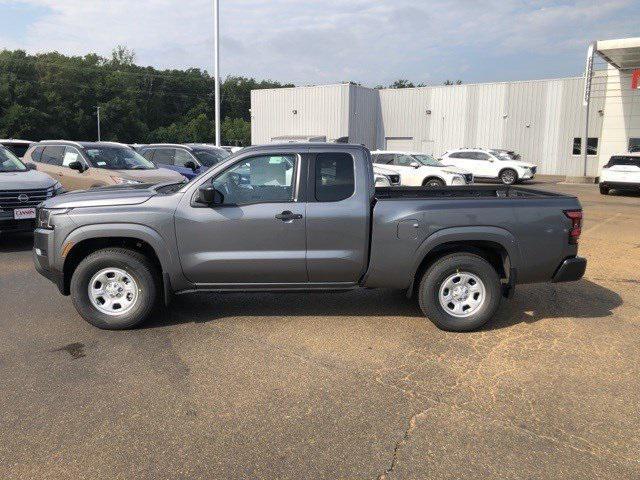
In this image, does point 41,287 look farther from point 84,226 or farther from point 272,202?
point 272,202

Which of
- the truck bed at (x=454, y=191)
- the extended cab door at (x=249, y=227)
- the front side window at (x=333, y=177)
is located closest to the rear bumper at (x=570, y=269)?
the truck bed at (x=454, y=191)

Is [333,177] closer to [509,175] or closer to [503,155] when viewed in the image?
[509,175]

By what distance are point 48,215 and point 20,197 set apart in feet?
14.2

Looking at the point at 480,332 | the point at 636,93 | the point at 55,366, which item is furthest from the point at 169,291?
the point at 636,93

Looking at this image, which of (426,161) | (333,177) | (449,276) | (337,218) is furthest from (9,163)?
(426,161)

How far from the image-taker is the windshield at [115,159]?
11.5 m

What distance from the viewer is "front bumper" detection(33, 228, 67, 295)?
5258mm

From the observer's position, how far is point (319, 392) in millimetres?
Answer: 4027

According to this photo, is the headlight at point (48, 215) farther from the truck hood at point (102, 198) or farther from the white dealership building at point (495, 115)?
the white dealership building at point (495, 115)

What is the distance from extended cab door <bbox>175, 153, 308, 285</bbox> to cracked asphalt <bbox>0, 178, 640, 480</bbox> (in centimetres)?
60

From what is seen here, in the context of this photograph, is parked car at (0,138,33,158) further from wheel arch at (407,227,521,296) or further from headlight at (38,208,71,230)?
wheel arch at (407,227,521,296)

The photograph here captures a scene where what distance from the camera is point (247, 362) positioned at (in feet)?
15.0

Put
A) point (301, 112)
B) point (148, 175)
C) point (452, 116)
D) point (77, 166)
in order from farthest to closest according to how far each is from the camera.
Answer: point (301, 112) → point (452, 116) → point (148, 175) → point (77, 166)

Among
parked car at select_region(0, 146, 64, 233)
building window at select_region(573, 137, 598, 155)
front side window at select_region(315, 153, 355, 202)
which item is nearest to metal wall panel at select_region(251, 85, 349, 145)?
building window at select_region(573, 137, 598, 155)
